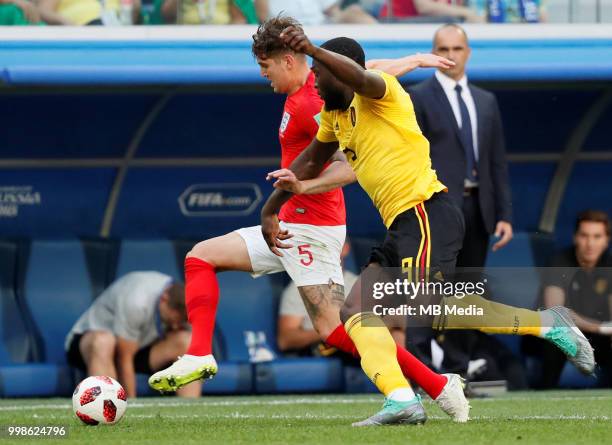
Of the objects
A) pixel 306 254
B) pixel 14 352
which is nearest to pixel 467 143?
pixel 306 254

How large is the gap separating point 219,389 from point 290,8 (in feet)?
8.76

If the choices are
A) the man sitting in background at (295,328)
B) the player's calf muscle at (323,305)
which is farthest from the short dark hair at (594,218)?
the player's calf muscle at (323,305)

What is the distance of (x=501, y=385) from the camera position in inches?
356

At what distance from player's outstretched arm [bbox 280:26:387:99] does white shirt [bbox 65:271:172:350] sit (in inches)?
162

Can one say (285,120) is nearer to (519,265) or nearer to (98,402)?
(98,402)

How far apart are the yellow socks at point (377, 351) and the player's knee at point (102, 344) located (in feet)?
12.2

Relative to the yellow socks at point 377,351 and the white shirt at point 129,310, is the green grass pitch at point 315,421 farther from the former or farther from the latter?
the white shirt at point 129,310

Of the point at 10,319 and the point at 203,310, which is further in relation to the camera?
the point at 10,319

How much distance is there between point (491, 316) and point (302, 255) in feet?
3.33

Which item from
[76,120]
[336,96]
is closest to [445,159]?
[336,96]

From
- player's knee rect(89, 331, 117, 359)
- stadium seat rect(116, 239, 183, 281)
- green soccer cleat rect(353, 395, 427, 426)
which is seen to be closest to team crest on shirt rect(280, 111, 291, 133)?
green soccer cleat rect(353, 395, 427, 426)

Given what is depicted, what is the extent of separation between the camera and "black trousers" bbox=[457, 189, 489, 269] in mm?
8320

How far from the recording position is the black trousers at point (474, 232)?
8320 mm

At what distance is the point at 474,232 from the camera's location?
834 centimetres
